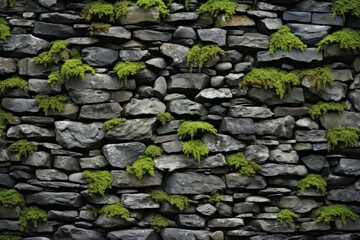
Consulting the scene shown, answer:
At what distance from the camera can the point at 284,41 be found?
16.1 feet

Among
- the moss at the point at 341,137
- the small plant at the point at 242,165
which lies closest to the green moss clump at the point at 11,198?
the small plant at the point at 242,165

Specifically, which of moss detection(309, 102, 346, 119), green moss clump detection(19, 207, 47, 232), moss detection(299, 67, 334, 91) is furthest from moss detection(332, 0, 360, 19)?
green moss clump detection(19, 207, 47, 232)

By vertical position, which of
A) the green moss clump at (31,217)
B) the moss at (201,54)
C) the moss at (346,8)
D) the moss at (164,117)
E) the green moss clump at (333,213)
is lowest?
the green moss clump at (31,217)

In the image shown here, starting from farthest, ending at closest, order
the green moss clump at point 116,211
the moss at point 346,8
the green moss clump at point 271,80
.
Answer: the moss at point 346,8 → the green moss clump at point 271,80 → the green moss clump at point 116,211

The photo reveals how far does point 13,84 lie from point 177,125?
2082mm

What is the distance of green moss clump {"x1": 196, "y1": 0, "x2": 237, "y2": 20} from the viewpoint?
4953 mm

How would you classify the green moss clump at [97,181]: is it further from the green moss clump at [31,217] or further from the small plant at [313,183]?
the small plant at [313,183]

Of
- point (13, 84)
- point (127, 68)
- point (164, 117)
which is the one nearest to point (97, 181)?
point (164, 117)

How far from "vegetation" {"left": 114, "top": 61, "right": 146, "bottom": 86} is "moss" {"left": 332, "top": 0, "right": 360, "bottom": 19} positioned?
8.38 feet

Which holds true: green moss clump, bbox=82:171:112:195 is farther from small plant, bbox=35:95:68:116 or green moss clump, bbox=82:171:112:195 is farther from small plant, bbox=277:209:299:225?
small plant, bbox=277:209:299:225

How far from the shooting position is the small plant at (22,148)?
4.78 metres

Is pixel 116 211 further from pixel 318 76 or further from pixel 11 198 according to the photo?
pixel 318 76

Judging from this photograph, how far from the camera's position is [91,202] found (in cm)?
477

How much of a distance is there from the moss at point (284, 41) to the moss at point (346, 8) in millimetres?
627
